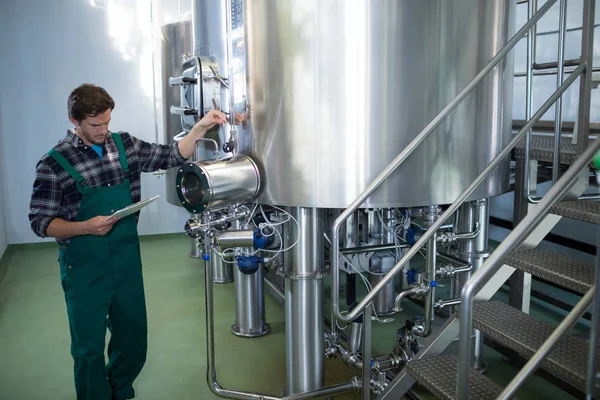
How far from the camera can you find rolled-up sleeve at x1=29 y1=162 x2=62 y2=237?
219cm

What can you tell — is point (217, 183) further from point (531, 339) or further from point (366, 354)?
point (531, 339)

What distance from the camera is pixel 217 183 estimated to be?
238 centimetres

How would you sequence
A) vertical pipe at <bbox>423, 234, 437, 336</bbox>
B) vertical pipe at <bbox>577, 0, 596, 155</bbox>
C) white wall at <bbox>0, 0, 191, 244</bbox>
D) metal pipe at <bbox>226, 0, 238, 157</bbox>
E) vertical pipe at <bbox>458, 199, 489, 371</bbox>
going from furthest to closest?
white wall at <bbox>0, 0, 191, 244</bbox>, vertical pipe at <bbox>458, 199, 489, 371</bbox>, metal pipe at <bbox>226, 0, 238, 157</bbox>, vertical pipe at <bbox>423, 234, 437, 336</bbox>, vertical pipe at <bbox>577, 0, 596, 155</bbox>

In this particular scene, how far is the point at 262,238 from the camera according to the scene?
2.57 m

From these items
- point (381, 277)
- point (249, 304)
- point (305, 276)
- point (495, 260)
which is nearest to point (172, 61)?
point (249, 304)

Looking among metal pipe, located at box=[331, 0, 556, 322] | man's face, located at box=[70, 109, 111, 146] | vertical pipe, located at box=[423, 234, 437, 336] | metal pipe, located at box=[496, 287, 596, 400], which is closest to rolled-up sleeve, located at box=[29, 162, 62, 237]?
man's face, located at box=[70, 109, 111, 146]

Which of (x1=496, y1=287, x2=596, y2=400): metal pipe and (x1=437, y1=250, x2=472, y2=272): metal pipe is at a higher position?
(x1=496, y1=287, x2=596, y2=400): metal pipe

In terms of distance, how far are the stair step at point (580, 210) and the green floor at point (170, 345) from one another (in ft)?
3.51

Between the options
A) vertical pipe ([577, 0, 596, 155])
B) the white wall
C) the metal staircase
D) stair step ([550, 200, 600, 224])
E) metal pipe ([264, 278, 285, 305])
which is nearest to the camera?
the metal staircase

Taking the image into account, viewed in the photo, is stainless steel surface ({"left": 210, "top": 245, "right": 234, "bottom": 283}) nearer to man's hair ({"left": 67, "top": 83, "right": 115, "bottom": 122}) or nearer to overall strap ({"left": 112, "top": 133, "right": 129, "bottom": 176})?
overall strap ({"left": 112, "top": 133, "right": 129, "bottom": 176})

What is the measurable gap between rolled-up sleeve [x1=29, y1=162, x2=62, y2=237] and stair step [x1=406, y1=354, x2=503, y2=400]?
1.54 meters

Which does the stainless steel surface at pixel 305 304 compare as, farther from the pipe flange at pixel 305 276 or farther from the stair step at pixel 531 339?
the stair step at pixel 531 339

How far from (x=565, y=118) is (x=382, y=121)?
230 centimetres

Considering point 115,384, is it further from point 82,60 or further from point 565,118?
point 82,60
